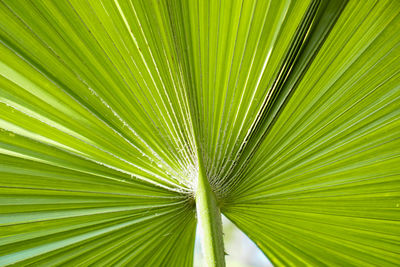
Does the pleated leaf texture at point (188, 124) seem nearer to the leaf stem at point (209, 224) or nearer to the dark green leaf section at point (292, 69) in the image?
the dark green leaf section at point (292, 69)

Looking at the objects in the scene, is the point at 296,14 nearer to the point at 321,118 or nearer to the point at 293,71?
the point at 293,71

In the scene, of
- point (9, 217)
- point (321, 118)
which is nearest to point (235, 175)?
point (321, 118)

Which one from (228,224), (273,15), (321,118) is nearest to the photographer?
(273,15)

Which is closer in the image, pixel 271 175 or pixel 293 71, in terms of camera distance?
pixel 293 71

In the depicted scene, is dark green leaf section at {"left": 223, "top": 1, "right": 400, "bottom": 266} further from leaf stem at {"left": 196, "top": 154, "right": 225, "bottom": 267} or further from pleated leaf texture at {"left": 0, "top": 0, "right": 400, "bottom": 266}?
leaf stem at {"left": 196, "top": 154, "right": 225, "bottom": 267}

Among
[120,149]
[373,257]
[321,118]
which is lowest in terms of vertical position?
[373,257]

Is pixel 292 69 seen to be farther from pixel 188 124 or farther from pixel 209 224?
pixel 209 224
